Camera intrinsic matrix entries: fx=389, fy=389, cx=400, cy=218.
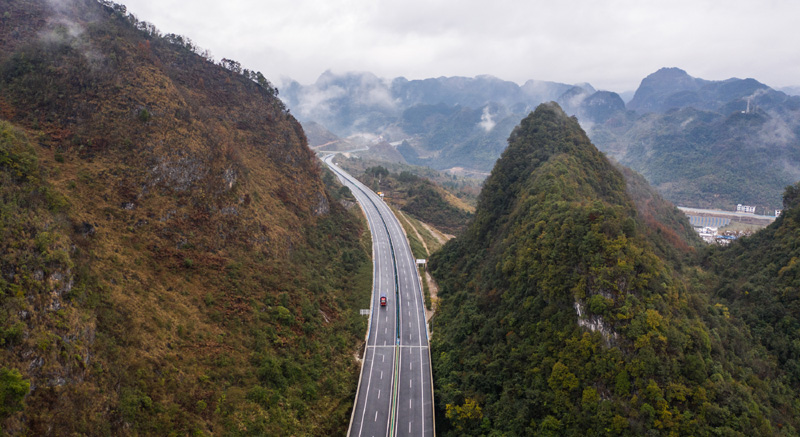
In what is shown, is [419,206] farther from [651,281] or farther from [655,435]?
[655,435]

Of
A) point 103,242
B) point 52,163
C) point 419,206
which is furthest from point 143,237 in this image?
point 419,206

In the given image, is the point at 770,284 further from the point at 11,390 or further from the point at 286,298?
the point at 11,390

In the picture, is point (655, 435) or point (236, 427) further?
point (236, 427)

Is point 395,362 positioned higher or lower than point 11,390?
lower

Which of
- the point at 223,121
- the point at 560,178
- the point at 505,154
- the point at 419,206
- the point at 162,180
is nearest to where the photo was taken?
the point at 162,180

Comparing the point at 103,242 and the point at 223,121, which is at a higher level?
the point at 223,121

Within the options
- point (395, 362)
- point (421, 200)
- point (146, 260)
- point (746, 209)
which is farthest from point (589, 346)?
point (746, 209)
